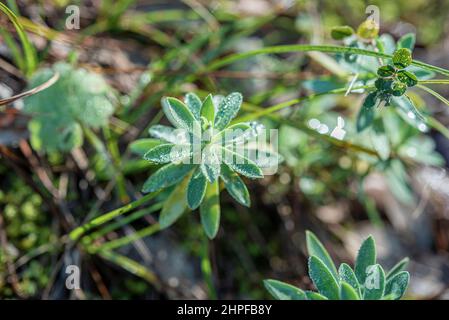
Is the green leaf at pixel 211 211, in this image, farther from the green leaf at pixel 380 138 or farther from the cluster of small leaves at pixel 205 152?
the green leaf at pixel 380 138

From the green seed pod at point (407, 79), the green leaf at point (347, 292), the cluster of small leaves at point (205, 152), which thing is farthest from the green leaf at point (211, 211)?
the green seed pod at point (407, 79)

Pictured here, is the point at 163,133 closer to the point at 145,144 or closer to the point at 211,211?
the point at 145,144

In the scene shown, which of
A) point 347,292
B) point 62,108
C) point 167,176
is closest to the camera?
point 347,292

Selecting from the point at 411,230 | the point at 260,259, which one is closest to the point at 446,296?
the point at 411,230

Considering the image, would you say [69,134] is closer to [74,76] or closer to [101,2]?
[74,76]

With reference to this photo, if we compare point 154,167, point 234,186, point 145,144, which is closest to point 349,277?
point 234,186

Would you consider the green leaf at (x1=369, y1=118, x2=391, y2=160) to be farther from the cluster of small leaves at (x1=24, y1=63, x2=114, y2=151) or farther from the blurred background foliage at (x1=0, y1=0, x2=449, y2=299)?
the cluster of small leaves at (x1=24, y1=63, x2=114, y2=151)

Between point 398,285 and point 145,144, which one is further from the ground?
point 145,144
